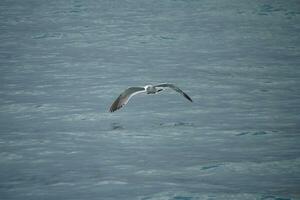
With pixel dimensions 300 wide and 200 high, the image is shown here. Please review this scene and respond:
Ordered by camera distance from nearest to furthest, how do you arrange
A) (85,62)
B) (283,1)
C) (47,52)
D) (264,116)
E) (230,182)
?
1. (230,182)
2. (264,116)
3. (85,62)
4. (47,52)
5. (283,1)

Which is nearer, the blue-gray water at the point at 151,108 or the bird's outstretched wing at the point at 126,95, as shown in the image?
the blue-gray water at the point at 151,108

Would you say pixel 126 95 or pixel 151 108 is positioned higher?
pixel 126 95

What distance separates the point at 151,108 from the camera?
883 inches

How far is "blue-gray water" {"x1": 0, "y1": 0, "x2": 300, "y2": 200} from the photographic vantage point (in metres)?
15.5

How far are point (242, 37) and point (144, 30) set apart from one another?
6.16 m

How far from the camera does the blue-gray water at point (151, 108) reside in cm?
1548

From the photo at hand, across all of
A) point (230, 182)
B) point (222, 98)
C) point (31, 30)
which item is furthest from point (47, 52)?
point (230, 182)

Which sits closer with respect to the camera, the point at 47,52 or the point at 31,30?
the point at 47,52

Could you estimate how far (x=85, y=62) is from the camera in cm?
3175

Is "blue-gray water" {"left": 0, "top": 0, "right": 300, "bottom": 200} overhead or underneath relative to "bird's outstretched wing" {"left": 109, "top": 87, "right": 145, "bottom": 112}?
underneath

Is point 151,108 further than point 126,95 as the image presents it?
Yes

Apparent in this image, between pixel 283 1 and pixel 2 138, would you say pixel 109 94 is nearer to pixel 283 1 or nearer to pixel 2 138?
pixel 2 138

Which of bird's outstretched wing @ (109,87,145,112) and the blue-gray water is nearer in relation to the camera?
the blue-gray water

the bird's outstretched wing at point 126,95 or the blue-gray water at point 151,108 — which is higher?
the bird's outstretched wing at point 126,95
